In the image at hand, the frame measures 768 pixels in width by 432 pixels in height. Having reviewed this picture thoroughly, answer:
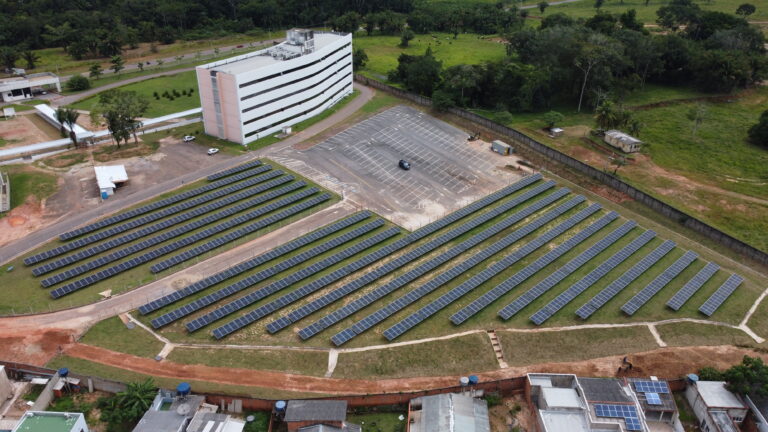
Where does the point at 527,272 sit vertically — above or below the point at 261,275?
below

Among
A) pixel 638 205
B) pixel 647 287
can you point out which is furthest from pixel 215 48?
pixel 647 287

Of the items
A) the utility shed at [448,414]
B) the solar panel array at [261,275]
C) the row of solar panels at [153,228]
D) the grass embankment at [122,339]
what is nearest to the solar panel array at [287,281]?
the solar panel array at [261,275]

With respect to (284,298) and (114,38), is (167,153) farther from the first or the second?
(114,38)

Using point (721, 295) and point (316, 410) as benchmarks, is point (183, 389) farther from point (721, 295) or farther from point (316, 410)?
point (721, 295)

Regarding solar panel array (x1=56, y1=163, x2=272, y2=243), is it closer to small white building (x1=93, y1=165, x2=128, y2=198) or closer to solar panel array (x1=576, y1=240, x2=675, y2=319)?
small white building (x1=93, y1=165, x2=128, y2=198)

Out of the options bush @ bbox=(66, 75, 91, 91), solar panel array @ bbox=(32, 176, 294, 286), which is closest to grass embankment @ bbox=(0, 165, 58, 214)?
solar panel array @ bbox=(32, 176, 294, 286)

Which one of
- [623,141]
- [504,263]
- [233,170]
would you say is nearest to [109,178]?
[233,170]
